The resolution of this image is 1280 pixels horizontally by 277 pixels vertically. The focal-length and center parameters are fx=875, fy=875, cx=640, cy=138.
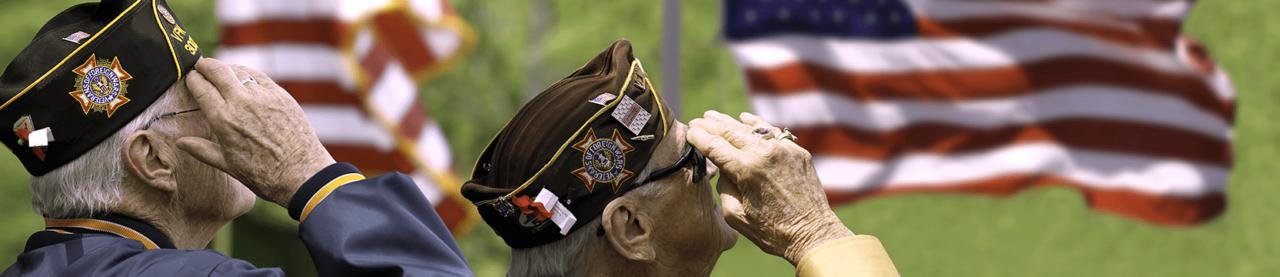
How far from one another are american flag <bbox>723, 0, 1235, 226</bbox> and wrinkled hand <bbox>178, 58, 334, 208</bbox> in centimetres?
554

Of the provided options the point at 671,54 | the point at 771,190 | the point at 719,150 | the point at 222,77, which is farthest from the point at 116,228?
the point at 671,54

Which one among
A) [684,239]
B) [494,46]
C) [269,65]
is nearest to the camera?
[684,239]

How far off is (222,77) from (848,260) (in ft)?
5.26

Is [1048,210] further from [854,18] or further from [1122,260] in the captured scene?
[854,18]

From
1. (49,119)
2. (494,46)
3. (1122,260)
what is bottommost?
(1122,260)

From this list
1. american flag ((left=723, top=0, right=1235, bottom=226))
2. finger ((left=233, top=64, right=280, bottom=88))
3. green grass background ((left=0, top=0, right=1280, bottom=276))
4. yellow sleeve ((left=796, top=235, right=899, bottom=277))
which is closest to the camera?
finger ((left=233, top=64, right=280, bottom=88))

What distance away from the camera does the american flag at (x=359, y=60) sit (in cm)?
708

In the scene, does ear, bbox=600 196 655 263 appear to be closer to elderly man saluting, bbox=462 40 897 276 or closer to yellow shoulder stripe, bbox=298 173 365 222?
elderly man saluting, bbox=462 40 897 276

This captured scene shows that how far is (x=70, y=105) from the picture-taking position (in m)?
2.00

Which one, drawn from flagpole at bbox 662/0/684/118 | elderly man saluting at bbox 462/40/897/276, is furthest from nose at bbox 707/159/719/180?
flagpole at bbox 662/0/684/118

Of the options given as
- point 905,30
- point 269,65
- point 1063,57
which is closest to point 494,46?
point 269,65

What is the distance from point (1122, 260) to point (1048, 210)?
138cm

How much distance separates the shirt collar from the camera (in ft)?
6.68

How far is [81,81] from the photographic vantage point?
2.02 m
